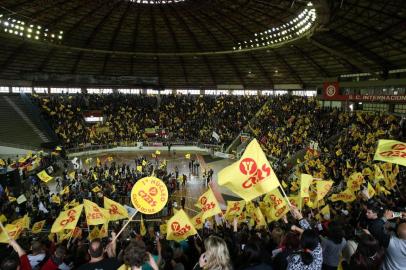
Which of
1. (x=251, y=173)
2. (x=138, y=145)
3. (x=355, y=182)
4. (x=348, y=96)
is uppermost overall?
(x=251, y=173)

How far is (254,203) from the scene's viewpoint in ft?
49.3

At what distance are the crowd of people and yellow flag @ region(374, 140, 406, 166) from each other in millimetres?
1174

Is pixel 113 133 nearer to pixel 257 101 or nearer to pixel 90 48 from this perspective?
pixel 90 48

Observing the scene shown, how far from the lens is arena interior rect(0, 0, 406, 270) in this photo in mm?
5734

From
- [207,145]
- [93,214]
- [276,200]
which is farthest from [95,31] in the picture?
[276,200]

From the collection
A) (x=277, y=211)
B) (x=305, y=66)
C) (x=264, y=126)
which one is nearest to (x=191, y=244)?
(x=277, y=211)

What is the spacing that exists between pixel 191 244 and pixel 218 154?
32.8 metres

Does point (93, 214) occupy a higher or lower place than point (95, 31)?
lower

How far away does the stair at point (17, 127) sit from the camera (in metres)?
34.4

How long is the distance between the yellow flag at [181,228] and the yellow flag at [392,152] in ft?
17.3

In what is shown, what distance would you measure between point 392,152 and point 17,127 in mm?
37787

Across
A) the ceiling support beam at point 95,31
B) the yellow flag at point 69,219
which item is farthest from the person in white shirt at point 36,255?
the ceiling support beam at point 95,31

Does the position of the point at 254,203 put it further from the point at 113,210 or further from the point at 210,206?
the point at 113,210

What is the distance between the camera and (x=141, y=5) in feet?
95.6
